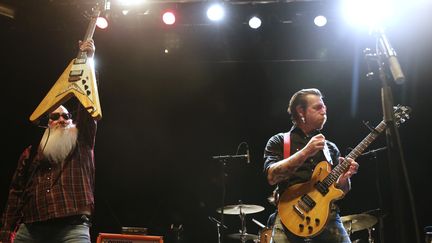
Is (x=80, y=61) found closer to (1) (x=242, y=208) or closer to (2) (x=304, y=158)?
(2) (x=304, y=158)

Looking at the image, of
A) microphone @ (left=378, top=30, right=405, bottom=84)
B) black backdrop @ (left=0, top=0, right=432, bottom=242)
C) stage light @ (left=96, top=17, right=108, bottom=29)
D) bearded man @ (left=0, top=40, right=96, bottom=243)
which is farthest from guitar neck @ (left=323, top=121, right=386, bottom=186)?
stage light @ (left=96, top=17, right=108, bottom=29)

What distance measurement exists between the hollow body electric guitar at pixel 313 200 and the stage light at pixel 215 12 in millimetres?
3657

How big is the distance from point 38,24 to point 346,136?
17.4 feet

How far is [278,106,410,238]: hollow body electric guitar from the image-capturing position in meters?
3.00

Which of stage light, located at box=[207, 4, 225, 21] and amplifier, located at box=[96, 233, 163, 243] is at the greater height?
stage light, located at box=[207, 4, 225, 21]

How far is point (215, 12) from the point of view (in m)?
6.39

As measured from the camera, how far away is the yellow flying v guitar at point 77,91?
2998 millimetres

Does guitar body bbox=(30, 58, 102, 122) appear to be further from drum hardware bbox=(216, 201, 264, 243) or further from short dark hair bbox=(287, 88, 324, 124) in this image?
drum hardware bbox=(216, 201, 264, 243)

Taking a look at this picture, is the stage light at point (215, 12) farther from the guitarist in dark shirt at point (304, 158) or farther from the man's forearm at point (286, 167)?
the man's forearm at point (286, 167)

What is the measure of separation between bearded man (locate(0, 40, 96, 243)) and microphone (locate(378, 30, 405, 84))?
2009 mm

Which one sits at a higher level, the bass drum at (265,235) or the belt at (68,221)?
the belt at (68,221)

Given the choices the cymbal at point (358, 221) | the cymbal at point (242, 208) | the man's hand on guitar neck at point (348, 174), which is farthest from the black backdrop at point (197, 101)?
the man's hand on guitar neck at point (348, 174)

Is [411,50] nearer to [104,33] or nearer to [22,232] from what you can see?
[104,33]

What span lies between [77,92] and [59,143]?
1.23 feet
